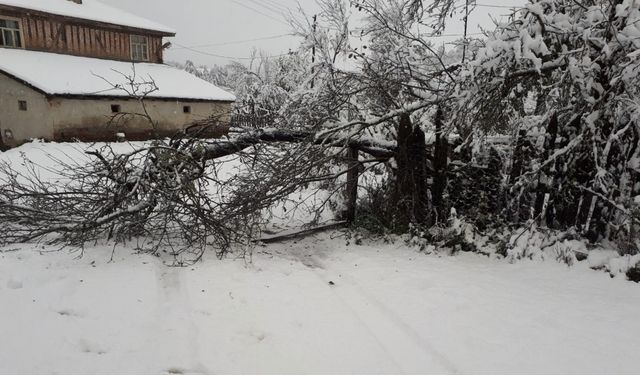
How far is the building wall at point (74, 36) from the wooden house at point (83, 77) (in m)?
0.04

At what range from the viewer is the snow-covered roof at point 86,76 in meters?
16.5

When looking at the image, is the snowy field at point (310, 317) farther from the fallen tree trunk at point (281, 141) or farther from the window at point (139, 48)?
the window at point (139, 48)

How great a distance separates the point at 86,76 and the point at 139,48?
5302mm

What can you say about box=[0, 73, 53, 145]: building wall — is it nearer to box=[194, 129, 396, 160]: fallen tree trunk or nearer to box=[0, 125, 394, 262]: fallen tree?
box=[0, 125, 394, 262]: fallen tree

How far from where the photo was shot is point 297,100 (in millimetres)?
11258

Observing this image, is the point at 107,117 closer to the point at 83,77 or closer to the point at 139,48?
the point at 83,77

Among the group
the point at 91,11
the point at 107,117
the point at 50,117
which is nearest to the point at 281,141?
the point at 107,117

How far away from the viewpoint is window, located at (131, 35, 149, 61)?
73.0 ft

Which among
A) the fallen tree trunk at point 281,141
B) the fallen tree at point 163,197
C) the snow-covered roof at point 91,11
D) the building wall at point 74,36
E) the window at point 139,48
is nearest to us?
the fallen tree at point 163,197

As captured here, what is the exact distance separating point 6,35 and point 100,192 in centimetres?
1878

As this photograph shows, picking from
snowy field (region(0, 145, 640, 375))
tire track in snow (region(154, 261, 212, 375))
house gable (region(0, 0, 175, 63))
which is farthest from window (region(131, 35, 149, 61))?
tire track in snow (region(154, 261, 212, 375))

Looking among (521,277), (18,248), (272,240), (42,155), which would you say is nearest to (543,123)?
(521,277)

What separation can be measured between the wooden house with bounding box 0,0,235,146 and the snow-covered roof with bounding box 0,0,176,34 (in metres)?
0.04

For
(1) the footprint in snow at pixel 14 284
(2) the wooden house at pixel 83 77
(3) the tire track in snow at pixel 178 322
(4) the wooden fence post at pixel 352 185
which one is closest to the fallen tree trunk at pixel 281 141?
(4) the wooden fence post at pixel 352 185
